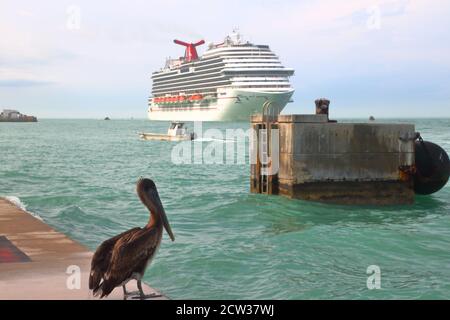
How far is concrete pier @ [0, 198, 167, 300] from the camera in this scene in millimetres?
6836

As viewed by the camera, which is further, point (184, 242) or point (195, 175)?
point (195, 175)

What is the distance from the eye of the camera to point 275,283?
10.5 metres

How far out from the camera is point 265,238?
14.9 m

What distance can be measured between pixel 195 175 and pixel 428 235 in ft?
67.1

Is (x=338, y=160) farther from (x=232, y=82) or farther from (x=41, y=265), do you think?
(x=232, y=82)

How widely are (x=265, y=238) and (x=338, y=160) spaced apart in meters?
4.42

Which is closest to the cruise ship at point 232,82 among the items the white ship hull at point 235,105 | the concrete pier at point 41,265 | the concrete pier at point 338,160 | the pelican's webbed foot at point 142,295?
the white ship hull at point 235,105

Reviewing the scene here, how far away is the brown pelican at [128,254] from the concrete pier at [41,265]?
0.69 metres

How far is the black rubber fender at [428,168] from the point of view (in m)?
20.2

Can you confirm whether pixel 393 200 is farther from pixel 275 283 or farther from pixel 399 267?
pixel 275 283

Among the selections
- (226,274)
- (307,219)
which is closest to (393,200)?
(307,219)

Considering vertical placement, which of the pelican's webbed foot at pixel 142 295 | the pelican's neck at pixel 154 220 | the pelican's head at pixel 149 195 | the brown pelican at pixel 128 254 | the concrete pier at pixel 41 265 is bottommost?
the concrete pier at pixel 41 265

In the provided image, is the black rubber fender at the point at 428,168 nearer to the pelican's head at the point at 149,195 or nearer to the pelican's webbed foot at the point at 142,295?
the pelican's webbed foot at the point at 142,295

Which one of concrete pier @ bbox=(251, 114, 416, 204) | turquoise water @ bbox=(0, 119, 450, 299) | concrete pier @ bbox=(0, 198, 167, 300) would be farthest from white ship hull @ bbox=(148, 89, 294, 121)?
concrete pier @ bbox=(0, 198, 167, 300)
